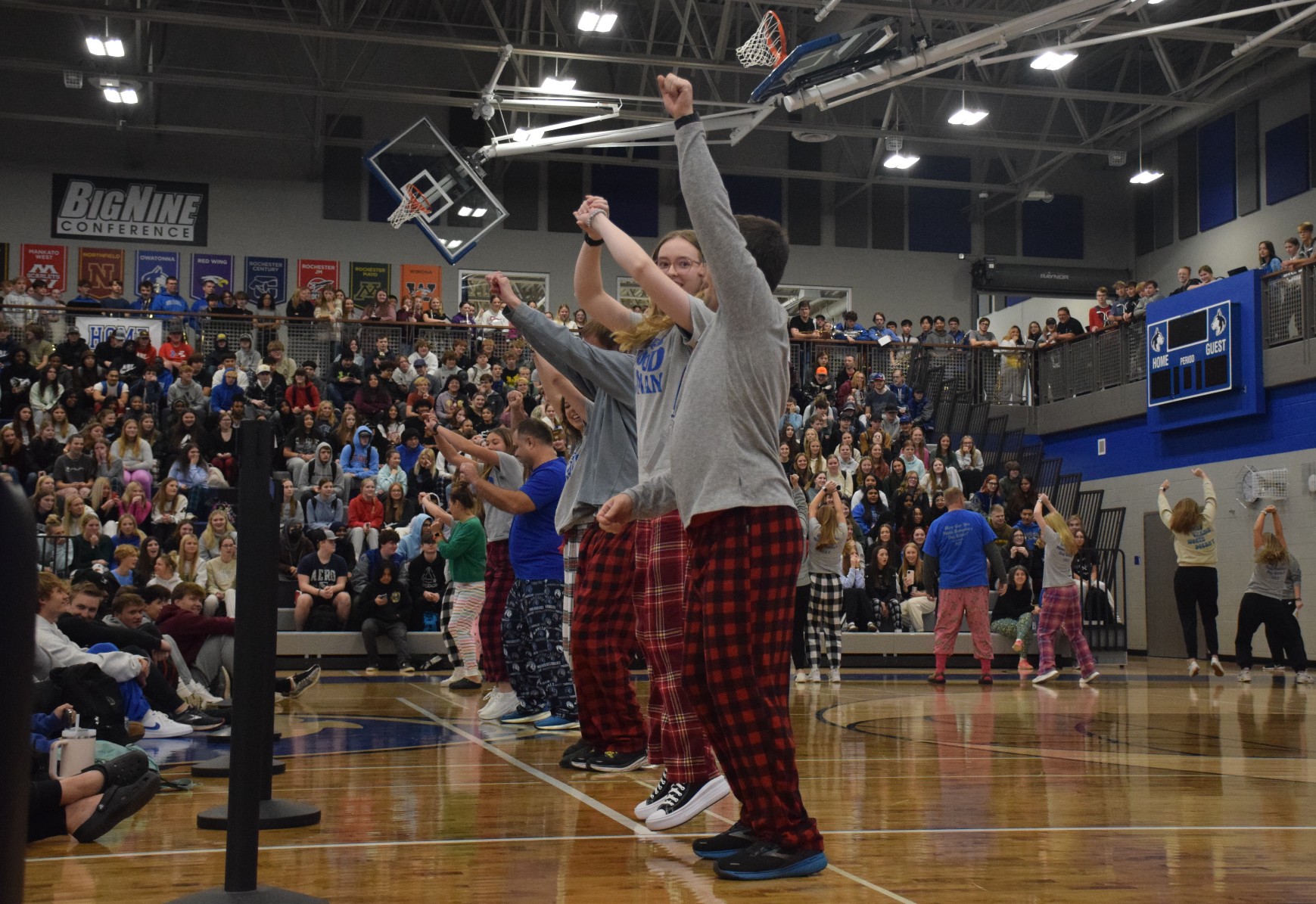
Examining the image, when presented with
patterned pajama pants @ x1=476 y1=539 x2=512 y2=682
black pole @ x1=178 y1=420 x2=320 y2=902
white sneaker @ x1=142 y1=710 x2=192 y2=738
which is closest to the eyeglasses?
black pole @ x1=178 y1=420 x2=320 y2=902

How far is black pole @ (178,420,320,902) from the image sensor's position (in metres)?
2.59

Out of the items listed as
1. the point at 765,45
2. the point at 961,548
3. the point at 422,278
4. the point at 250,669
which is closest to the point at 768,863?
the point at 250,669

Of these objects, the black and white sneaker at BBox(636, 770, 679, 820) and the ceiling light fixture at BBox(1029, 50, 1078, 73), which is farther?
the ceiling light fixture at BBox(1029, 50, 1078, 73)

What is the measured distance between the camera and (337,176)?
26.0 metres

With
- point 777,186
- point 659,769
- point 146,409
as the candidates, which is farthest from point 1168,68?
point 659,769

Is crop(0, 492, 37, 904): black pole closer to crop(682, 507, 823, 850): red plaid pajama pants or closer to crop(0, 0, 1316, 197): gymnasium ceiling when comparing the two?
crop(682, 507, 823, 850): red plaid pajama pants

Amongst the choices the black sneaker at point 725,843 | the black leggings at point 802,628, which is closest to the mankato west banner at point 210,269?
the black leggings at point 802,628

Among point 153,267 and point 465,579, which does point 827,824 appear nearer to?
point 465,579

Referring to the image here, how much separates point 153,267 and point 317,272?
3124 millimetres

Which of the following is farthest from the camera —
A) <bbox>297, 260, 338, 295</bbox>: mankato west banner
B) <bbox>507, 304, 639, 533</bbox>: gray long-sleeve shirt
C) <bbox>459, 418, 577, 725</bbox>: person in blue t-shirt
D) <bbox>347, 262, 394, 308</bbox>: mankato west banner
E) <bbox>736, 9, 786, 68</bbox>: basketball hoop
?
<bbox>347, 262, 394, 308</bbox>: mankato west banner

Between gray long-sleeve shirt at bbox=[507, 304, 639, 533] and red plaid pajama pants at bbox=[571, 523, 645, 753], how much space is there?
0.41ft

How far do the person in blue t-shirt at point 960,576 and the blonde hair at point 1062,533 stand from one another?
558 mm

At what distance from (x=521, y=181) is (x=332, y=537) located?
14.4 metres

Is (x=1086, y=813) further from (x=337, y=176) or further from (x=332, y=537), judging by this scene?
(x=337, y=176)
